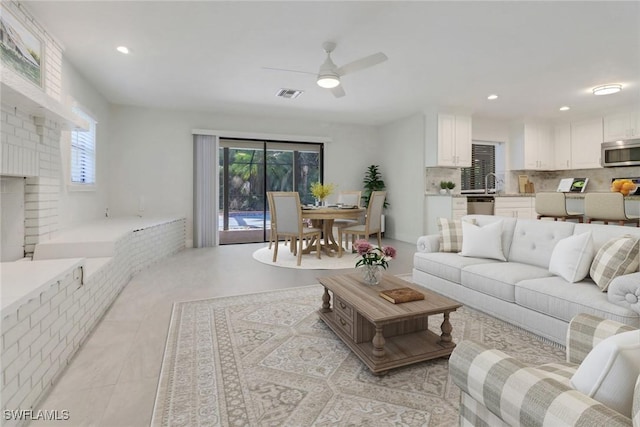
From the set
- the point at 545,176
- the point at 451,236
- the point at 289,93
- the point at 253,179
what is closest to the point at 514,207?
the point at 545,176

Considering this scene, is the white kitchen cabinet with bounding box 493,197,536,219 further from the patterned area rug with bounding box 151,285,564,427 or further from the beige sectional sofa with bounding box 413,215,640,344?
the patterned area rug with bounding box 151,285,564,427

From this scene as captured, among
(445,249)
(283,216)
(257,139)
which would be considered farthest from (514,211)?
(257,139)

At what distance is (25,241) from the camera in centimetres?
283

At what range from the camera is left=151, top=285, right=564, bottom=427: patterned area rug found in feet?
4.81

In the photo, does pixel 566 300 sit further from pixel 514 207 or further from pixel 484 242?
pixel 514 207

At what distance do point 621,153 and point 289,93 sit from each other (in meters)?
5.78

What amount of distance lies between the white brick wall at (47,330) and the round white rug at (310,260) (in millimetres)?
2051

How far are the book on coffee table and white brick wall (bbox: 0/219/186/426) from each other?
1.84m

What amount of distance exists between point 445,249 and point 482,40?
6.98 ft

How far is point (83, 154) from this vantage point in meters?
4.29

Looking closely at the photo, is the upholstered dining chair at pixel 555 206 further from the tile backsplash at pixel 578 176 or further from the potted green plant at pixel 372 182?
the potted green plant at pixel 372 182

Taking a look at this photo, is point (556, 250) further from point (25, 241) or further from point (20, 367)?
point (25, 241)

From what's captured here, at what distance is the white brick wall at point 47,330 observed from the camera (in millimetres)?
1374

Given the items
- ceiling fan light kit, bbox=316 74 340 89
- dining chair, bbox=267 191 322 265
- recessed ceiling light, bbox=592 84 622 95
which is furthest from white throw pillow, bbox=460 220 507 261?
recessed ceiling light, bbox=592 84 622 95
